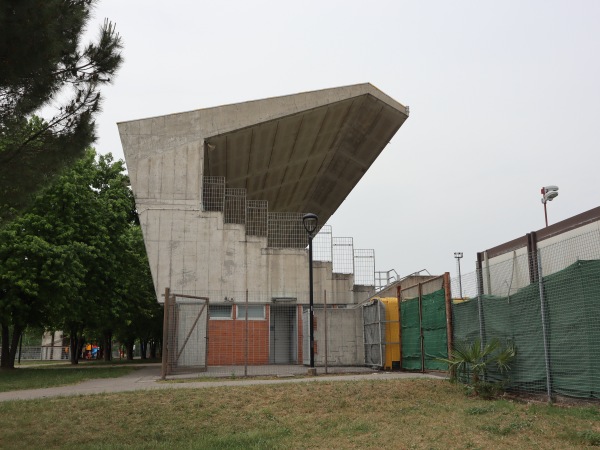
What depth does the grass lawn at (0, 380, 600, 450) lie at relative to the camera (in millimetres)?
7039

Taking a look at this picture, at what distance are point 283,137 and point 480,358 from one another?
17.6 metres

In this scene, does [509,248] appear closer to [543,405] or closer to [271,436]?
[543,405]

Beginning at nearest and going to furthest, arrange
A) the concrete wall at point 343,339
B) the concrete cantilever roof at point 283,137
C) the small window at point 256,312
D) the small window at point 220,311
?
the concrete wall at point 343,339
the small window at point 220,311
the small window at point 256,312
the concrete cantilever roof at point 283,137

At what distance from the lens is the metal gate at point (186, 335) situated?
16.7 metres

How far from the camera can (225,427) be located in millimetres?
8750

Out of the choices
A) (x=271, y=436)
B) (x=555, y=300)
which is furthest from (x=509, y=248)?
(x=271, y=436)

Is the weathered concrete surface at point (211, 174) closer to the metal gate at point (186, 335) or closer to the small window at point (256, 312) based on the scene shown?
the small window at point (256, 312)

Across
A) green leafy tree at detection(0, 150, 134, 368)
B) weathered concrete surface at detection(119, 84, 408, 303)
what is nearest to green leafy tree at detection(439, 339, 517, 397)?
weathered concrete surface at detection(119, 84, 408, 303)

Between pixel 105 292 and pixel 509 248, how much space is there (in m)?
21.0

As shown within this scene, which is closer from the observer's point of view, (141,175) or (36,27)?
(36,27)

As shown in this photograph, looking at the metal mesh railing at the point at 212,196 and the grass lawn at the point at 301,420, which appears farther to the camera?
the metal mesh railing at the point at 212,196

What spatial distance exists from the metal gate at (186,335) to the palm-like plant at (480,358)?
8.50 metres

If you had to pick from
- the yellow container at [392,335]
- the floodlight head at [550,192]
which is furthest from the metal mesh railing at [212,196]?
the floodlight head at [550,192]

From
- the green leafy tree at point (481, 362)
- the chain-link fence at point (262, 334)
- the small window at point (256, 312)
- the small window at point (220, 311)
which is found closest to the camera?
the green leafy tree at point (481, 362)
